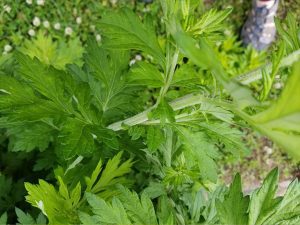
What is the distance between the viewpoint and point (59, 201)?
139 centimetres

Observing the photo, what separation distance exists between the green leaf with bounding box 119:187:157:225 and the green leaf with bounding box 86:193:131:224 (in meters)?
0.06

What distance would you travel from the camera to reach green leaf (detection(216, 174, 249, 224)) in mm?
1192

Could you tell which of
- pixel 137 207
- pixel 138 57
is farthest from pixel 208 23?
pixel 138 57

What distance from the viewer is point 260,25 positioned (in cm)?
295

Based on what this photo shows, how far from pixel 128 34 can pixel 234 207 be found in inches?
21.0

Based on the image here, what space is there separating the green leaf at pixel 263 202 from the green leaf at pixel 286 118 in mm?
592

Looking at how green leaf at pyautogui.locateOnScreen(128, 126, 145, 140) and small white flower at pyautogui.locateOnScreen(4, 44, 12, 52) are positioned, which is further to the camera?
small white flower at pyautogui.locateOnScreen(4, 44, 12, 52)

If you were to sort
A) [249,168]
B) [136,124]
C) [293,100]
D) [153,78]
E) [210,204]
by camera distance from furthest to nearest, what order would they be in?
[249,168], [210,204], [136,124], [153,78], [293,100]

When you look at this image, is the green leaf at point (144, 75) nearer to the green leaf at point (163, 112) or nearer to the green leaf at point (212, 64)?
the green leaf at point (163, 112)

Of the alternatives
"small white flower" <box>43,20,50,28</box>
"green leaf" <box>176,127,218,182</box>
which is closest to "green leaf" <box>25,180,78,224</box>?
"green leaf" <box>176,127,218,182</box>

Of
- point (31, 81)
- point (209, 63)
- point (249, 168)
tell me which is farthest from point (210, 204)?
point (249, 168)

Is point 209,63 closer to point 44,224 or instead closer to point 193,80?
point 193,80

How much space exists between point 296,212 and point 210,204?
40 centimetres

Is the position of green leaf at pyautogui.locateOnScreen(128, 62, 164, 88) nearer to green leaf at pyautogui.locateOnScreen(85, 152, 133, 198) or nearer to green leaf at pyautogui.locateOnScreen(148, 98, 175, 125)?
green leaf at pyautogui.locateOnScreen(148, 98, 175, 125)
